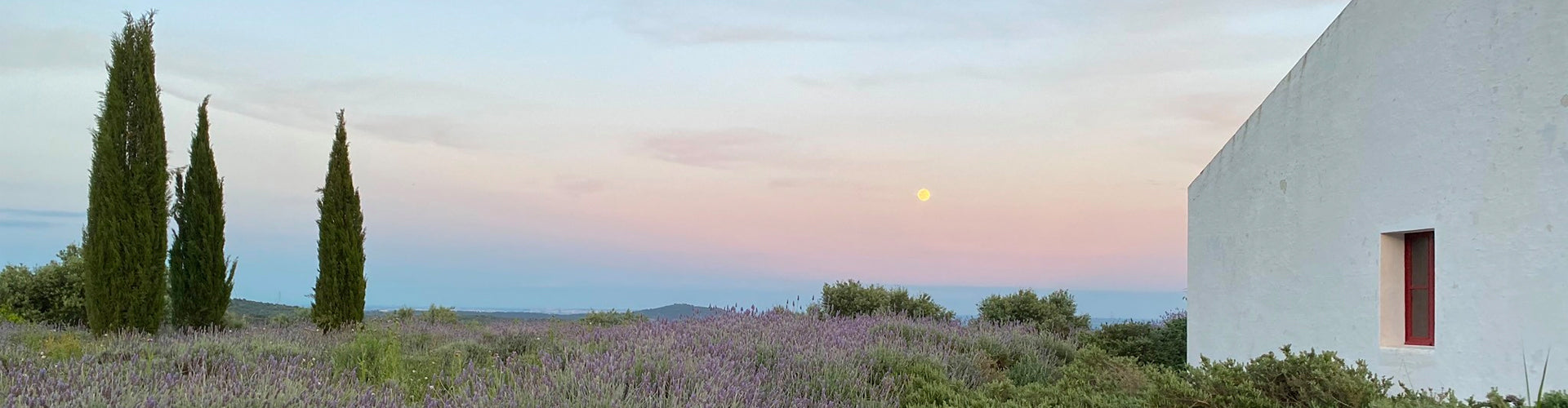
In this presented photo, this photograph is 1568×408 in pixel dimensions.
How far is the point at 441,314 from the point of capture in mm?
17078

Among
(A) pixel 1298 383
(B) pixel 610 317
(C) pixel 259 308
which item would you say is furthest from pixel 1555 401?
(C) pixel 259 308

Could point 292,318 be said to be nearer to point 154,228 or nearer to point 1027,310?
point 154,228

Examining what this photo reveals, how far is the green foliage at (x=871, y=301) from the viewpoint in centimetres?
1370

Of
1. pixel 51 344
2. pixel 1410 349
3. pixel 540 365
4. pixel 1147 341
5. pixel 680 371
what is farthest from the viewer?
pixel 1147 341

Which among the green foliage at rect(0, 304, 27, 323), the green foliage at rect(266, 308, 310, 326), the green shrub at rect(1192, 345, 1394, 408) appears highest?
the green shrub at rect(1192, 345, 1394, 408)

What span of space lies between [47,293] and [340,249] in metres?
5.15

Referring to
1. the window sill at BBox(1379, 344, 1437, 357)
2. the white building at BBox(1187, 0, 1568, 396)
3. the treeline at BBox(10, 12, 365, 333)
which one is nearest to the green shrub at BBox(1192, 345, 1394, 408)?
the white building at BBox(1187, 0, 1568, 396)

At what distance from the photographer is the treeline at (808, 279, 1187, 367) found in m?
11.7

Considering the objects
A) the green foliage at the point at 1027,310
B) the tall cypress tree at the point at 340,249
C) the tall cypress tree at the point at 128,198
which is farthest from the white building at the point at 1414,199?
the tall cypress tree at the point at 128,198

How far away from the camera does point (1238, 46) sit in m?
10.7

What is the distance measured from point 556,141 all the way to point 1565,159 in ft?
31.2

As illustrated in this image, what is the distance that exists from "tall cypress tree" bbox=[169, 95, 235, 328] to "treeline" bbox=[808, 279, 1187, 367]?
757cm

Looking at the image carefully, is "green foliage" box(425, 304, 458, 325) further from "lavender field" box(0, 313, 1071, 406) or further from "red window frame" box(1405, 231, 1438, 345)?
"red window frame" box(1405, 231, 1438, 345)

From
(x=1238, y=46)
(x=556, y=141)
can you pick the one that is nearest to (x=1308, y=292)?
(x=1238, y=46)
